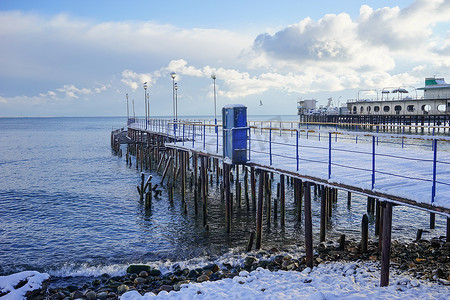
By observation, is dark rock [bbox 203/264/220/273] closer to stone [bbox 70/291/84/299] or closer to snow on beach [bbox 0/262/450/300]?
snow on beach [bbox 0/262/450/300]

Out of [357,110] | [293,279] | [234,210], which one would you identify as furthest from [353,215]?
[357,110]

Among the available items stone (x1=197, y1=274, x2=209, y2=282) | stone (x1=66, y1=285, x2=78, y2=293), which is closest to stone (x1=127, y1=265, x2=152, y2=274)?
stone (x1=66, y1=285, x2=78, y2=293)

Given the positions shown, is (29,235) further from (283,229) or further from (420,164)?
(420,164)

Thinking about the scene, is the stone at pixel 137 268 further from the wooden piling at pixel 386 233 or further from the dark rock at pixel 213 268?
the wooden piling at pixel 386 233

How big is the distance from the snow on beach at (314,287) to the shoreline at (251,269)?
0.40 m

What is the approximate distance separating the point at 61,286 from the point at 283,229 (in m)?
7.86

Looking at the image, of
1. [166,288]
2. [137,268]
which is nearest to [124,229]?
[137,268]

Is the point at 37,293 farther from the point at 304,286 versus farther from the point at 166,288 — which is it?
the point at 304,286

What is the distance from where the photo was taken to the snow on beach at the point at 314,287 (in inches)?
303

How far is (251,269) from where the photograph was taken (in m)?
10.3

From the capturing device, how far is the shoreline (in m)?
9.14

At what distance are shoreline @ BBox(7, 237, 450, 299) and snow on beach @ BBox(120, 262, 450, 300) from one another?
40 cm

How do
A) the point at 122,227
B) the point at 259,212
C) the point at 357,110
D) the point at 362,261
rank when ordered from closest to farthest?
1. the point at 362,261
2. the point at 259,212
3. the point at 122,227
4. the point at 357,110

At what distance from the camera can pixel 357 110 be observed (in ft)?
232
